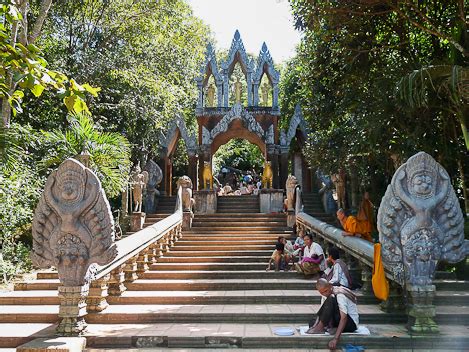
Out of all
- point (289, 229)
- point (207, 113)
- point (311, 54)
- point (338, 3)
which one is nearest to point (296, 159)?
point (207, 113)


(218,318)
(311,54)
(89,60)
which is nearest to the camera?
(218,318)

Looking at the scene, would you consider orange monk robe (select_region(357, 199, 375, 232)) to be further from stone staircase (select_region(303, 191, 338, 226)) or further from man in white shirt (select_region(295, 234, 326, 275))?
stone staircase (select_region(303, 191, 338, 226))

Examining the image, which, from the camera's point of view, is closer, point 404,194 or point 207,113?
point 404,194

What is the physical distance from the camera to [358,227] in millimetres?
7285

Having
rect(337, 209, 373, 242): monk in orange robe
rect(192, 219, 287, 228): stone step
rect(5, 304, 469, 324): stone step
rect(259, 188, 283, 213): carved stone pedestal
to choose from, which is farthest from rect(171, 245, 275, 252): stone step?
rect(259, 188, 283, 213): carved stone pedestal

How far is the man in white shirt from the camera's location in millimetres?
7719

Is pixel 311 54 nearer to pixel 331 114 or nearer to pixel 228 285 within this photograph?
pixel 331 114

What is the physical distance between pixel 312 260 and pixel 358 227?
1.05 m

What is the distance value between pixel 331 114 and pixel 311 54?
1.70 m

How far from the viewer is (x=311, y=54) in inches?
415

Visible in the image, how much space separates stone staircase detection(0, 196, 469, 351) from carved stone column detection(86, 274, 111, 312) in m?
0.10

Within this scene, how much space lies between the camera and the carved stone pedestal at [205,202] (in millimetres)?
15234

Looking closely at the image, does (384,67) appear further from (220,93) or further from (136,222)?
(220,93)

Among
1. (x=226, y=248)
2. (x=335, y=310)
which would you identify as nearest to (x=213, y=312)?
(x=335, y=310)
